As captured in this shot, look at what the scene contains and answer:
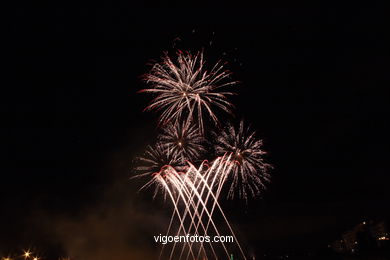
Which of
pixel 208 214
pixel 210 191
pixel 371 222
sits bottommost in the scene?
pixel 208 214

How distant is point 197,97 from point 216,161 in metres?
4.90

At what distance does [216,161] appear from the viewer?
66.3ft

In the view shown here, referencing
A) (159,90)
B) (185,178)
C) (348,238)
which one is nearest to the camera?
(159,90)

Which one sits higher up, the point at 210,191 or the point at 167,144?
the point at 167,144

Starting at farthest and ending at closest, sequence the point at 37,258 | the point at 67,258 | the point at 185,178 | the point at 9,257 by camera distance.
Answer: the point at 67,258, the point at 37,258, the point at 9,257, the point at 185,178

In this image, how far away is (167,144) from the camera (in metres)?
19.2

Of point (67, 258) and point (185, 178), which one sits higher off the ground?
point (67, 258)

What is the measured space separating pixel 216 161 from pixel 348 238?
323 feet

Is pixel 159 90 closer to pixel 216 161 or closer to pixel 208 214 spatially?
pixel 216 161

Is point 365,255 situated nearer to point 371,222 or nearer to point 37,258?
point 37,258

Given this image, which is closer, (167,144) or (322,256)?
(167,144)

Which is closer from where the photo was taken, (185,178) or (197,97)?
(197,97)

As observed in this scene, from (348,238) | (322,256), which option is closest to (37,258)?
(322,256)

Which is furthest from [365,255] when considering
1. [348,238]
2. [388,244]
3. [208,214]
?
[348,238]
